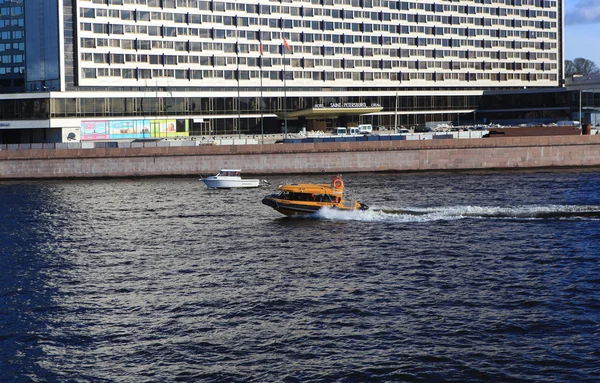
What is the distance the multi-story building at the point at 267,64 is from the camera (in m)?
115

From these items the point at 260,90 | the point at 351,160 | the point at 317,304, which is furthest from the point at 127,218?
the point at 260,90

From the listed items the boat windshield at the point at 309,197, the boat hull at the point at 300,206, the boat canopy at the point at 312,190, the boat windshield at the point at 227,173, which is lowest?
the boat hull at the point at 300,206

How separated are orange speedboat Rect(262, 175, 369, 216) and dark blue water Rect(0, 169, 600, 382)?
121 cm

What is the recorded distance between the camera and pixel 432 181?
3376 inches

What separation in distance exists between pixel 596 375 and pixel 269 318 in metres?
13.4

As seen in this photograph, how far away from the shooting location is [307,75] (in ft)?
442

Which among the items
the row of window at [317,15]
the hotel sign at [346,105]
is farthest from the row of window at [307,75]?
the row of window at [317,15]

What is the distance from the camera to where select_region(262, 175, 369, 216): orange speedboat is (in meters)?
61.2

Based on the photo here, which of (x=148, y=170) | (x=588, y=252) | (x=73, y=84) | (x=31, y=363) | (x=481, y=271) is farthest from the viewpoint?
(x=73, y=84)

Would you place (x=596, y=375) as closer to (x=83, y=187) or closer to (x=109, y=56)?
(x=83, y=187)


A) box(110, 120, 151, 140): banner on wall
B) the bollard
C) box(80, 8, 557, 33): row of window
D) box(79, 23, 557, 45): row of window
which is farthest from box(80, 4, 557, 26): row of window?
the bollard

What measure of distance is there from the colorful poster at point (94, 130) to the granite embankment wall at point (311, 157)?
19.5 metres

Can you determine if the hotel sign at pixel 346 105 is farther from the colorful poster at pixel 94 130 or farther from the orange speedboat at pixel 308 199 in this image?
the orange speedboat at pixel 308 199

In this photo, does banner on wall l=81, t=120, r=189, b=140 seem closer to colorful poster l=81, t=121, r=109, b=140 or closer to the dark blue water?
colorful poster l=81, t=121, r=109, b=140
